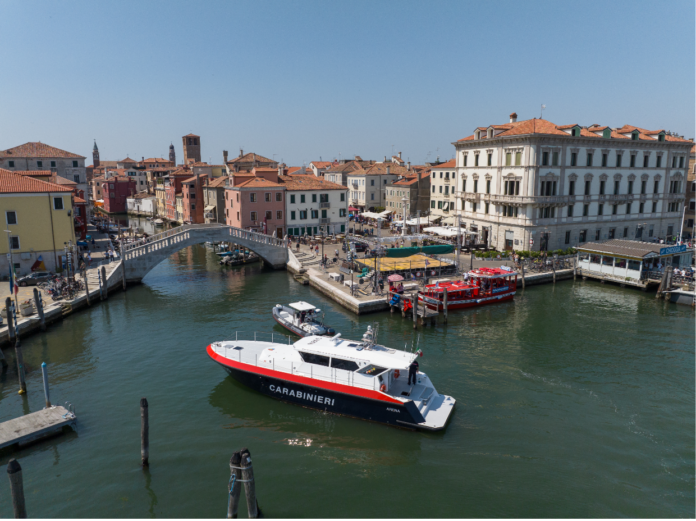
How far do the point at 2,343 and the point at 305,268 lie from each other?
23.5 metres

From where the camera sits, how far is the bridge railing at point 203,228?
4231 cm

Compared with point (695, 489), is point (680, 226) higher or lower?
higher

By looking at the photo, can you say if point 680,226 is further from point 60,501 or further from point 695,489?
point 60,501

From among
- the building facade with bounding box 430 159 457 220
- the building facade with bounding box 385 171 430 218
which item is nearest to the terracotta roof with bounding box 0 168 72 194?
the building facade with bounding box 430 159 457 220

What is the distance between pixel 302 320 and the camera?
2777 centimetres

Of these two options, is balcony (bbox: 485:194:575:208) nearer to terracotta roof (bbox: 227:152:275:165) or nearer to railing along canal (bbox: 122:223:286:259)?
railing along canal (bbox: 122:223:286:259)

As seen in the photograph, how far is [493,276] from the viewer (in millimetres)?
34938

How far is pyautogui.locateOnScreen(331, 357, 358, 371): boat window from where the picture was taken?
1938cm

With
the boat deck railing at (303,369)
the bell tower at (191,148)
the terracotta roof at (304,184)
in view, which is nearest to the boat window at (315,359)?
the boat deck railing at (303,369)

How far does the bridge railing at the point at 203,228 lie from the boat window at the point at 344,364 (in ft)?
89.8

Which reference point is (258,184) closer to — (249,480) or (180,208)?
(180,208)

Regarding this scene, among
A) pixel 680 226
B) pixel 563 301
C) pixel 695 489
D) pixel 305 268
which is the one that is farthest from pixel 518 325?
pixel 680 226

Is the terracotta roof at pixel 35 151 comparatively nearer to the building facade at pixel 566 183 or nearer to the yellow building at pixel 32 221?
the yellow building at pixel 32 221

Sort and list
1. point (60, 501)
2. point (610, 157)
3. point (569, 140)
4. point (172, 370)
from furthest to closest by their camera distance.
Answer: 1. point (610, 157)
2. point (569, 140)
3. point (172, 370)
4. point (60, 501)
